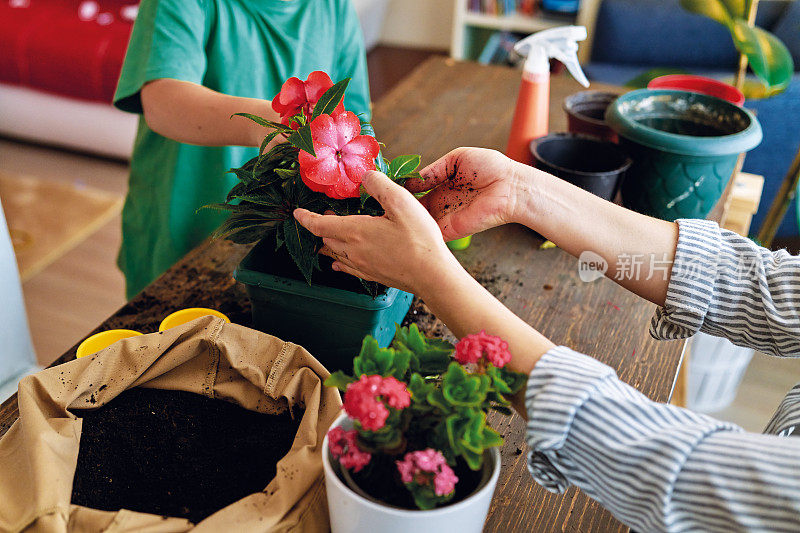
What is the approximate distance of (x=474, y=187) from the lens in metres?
0.94

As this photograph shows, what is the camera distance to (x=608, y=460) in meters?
0.59

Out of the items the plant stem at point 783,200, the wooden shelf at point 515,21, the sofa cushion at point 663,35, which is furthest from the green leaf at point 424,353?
the wooden shelf at point 515,21

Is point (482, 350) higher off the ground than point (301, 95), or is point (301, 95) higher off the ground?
point (301, 95)

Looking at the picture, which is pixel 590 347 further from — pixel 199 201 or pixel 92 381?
pixel 199 201

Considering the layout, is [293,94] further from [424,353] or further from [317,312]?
[424,353]

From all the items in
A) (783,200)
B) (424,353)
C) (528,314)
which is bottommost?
(783,200)

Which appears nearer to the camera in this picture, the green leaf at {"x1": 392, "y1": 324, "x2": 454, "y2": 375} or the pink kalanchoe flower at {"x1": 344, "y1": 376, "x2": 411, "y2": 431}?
the pink kalanchoe flower at {"x1": 344, "y1": 376, "x2": 411, "y2": 431}

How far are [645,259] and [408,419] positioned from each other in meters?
0.48

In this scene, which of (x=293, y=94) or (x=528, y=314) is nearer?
(x=293, y=94)

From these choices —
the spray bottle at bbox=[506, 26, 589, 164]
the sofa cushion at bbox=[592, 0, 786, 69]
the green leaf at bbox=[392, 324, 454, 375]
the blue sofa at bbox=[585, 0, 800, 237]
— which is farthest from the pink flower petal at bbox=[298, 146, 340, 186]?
the sofa cushion at bbox=[592, 0, 786, 69]

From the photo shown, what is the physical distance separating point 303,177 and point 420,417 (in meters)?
0.33

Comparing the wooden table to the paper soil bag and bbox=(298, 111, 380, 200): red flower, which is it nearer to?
the paper soil bag

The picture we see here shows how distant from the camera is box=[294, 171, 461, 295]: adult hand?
710 millimetres

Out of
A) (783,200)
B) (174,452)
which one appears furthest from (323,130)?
(783,200)
